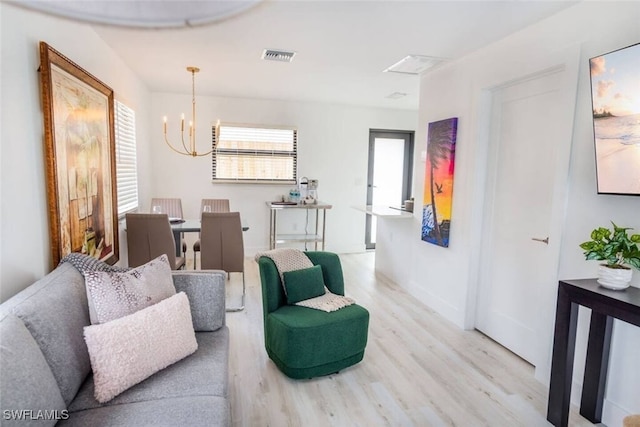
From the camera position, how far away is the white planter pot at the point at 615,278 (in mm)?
1764

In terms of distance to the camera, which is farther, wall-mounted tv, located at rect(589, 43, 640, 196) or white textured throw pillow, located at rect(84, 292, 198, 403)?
wall-mounted tv, located at rect(589, 43, 640, 196)

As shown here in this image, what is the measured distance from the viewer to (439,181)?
11.3 ft

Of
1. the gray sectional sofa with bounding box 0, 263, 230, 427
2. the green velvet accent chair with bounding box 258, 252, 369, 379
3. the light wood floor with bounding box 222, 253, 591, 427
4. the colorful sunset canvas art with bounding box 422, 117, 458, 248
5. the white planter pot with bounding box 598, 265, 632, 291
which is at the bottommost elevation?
the light wood floor with bounding box 222, 253, 591, 427

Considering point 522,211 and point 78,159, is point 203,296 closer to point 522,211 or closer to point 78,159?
point 78,159

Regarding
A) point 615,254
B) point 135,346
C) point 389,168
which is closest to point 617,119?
point 615,254

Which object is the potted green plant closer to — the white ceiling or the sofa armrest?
the white ceiling

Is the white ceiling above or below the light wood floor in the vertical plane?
above

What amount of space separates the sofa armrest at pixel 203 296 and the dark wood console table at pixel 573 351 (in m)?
1.87

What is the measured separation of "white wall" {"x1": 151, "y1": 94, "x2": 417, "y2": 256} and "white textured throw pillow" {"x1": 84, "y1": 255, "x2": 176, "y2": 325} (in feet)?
12.1

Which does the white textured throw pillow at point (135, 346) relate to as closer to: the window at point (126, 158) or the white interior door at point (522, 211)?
the window at point (126, 158)

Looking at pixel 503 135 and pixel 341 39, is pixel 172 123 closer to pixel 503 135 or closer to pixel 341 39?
pixel 341 39

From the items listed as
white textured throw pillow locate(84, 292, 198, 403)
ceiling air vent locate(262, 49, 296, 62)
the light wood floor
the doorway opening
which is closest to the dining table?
the light wood floor

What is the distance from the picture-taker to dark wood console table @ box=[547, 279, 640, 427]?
6.09 feet

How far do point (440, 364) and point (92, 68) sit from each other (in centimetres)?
335
